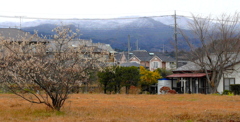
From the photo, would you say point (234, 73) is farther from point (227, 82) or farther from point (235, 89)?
point (235, 89)

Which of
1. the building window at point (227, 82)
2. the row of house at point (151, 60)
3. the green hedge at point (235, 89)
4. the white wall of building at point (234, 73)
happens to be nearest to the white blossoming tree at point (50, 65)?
the green hedge at point (235, 89)

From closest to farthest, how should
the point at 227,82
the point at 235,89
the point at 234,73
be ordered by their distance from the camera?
the point at 235,89 < the point at 234,73 < the point at 227,82

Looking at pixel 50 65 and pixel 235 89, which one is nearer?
pixel 50 65

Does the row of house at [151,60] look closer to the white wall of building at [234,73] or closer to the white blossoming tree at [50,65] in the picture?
the white wall of building at [234,73]

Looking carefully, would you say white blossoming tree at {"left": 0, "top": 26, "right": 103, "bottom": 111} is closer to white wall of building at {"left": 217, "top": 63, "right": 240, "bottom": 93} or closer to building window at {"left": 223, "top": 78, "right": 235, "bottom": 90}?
white wall of building at {"left": 217, "top": 63, "right": 240, "bottom": 93}

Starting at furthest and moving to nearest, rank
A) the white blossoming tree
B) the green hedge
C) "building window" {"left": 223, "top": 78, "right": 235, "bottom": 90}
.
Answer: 1. "building window" {"left": 223, "top": 78, "right": 235, "bottom": 90}
2. the green hedge
3. the white blossoming tree

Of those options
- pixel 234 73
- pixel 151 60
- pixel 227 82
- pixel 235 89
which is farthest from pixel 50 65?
pixel 151 60

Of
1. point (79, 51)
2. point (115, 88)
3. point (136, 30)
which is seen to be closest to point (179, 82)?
point (115, 88)

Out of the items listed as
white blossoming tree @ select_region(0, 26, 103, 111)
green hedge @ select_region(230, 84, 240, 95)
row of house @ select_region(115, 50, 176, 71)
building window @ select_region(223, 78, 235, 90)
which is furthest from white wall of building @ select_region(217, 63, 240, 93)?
row of house @ select_region(115, 50, 176, 71)

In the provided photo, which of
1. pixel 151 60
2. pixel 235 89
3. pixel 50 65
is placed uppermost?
pixel 151 60

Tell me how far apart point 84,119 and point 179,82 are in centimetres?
2971

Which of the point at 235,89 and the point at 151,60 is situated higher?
the point at 151,60

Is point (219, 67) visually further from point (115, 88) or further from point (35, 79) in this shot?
point (35, 79)

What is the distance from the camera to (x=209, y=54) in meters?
Answer: 34.5
